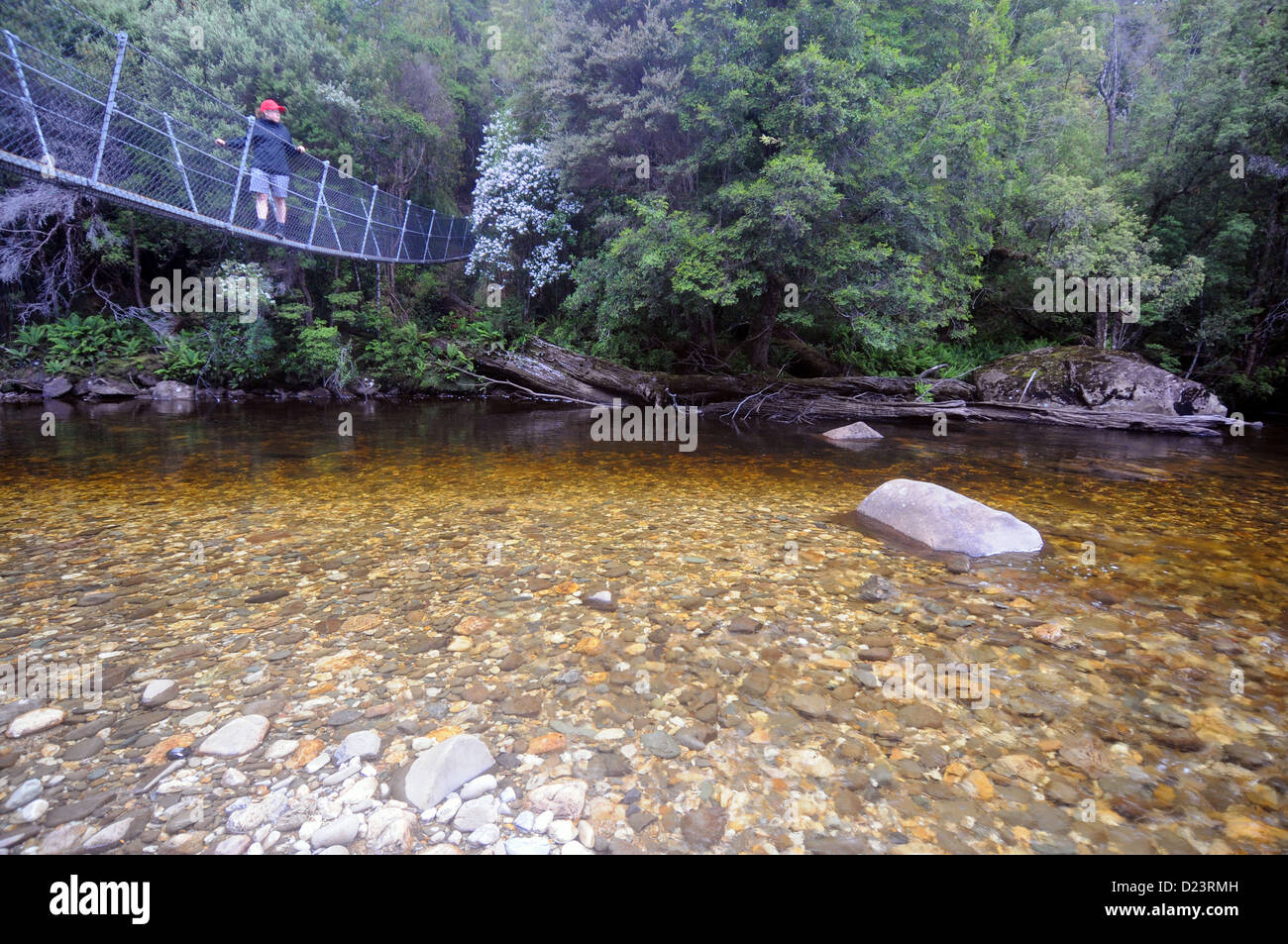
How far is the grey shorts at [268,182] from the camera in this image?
8.15 meters

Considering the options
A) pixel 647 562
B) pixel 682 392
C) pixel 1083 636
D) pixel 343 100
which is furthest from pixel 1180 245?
pixel 343 100

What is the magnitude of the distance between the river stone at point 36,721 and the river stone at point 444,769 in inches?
53.6

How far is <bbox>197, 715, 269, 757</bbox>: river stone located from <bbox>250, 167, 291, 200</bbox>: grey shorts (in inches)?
345

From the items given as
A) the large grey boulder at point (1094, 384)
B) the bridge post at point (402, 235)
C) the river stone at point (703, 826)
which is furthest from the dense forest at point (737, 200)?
the river stone at point (703, 826)

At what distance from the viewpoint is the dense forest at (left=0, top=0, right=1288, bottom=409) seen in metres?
9.12

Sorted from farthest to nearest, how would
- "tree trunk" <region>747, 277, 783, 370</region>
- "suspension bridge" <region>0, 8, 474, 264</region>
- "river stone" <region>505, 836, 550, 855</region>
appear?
1. "tree trunk" <region>747, 277, 783, 370</region>
2. "suspension bridge" <region>0, 8, 474, 264</region>
3. "river stone" <region>505, 836, 550, 855</region>

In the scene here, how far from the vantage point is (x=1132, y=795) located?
1801mm

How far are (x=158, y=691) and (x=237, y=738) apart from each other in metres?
0.57

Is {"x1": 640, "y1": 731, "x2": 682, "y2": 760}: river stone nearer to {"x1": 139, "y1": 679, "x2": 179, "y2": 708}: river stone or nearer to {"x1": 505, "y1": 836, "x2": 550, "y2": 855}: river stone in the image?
{"x1": 505, "y1": 836, "x2": 550, "y2": 855}: river stone

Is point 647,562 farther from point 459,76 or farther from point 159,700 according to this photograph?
point 459,76
